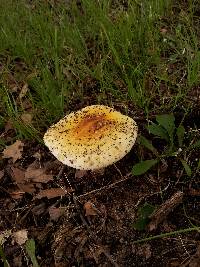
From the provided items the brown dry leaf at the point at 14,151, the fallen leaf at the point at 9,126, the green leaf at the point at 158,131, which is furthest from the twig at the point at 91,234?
the fallen leaf at the point at 9,126

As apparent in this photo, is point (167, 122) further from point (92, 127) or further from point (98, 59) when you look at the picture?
point (98, 59)

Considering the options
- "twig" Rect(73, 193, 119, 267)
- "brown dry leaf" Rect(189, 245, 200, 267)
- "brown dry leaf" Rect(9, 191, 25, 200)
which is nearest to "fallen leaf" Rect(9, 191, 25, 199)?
"brown dry leaf" Rect(9, 191, 25, 200)

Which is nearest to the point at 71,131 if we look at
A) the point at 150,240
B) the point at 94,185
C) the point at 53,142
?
the point at 53,142

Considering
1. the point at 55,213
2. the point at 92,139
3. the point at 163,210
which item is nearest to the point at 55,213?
the point at 55,213

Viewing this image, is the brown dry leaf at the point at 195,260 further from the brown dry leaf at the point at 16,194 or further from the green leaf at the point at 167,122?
the brown dry leaf at the point at 16,194

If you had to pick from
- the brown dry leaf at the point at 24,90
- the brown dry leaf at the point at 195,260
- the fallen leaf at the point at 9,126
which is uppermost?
the brown dry leaf at the point at 24,90

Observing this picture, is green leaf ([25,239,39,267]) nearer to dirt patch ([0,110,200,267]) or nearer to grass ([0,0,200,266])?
dirt patch ([0,110,200,267])
